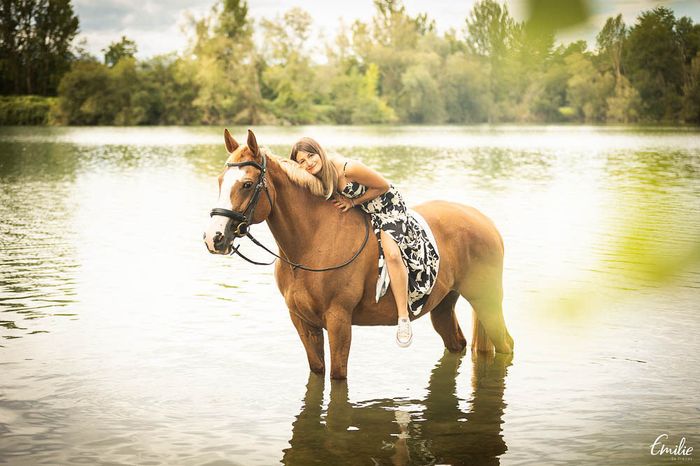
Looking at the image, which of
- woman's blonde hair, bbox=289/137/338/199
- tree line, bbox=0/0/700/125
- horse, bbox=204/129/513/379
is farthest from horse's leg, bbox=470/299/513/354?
tree line, bbox=0/0/700/125

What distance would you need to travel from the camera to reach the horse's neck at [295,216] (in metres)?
5.60

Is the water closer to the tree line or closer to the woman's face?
the woman's face

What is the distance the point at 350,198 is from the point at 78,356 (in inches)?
135

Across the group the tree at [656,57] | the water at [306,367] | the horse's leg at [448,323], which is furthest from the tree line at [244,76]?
the tree at [656,57]

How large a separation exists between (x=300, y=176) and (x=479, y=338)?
2.56 m

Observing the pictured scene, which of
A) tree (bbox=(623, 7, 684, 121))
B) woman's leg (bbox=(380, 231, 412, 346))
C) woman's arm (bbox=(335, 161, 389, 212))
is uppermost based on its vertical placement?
tree (bbox=(623, 7, 684, 121))

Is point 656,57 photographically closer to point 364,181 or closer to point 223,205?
point 223,205

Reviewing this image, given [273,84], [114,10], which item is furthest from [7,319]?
[114,10]

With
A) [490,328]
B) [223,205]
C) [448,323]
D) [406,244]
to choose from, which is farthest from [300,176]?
[448,323]

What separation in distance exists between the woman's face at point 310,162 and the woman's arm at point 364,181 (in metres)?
0.20

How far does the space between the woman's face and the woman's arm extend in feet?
0.65

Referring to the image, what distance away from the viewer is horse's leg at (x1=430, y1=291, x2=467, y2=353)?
7.05 m

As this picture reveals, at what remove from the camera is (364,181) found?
5.63 meters
